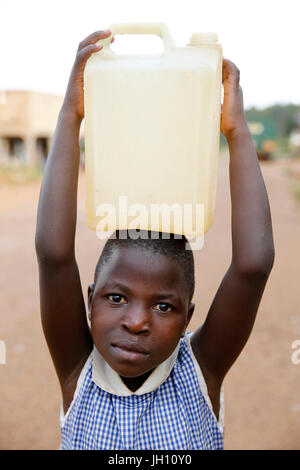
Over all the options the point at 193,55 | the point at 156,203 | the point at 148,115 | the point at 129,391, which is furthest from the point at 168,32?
the point at 129,391

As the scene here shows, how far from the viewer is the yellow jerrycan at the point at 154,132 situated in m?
1.16

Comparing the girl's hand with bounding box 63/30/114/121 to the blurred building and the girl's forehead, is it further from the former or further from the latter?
the blurred building

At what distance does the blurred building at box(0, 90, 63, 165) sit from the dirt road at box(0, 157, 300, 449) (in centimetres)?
1221

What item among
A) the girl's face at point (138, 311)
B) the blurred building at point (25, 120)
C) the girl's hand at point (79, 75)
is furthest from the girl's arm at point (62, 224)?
the blurred building at point (25, 120)

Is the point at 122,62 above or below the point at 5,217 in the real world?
above

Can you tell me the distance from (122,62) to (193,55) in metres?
0.16

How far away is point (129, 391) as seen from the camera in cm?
132

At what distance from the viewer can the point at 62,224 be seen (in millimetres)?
→ 1277

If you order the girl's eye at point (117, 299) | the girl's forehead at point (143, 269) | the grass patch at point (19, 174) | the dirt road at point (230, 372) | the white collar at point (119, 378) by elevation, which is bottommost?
the grass patch at point (19, 174)

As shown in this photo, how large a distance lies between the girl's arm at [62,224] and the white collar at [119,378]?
0.36 ft

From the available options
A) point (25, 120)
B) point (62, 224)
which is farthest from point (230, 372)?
point (25, 120)

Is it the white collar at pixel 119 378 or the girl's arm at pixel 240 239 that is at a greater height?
the girl's arm at pixel 240 239

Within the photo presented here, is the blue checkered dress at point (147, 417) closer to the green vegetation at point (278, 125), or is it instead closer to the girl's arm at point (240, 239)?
the girl's arm at point (240, 239)
